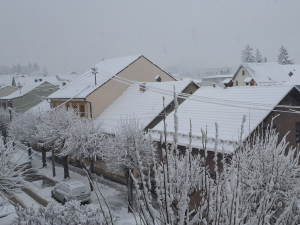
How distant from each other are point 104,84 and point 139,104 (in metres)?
4.45

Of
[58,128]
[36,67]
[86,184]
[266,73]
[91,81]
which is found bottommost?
[86,184]

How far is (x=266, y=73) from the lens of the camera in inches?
1852

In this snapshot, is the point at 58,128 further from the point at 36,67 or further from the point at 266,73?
the point at 36,67

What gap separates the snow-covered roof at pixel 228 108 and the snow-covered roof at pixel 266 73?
99.2ft

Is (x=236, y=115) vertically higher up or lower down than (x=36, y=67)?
lower down

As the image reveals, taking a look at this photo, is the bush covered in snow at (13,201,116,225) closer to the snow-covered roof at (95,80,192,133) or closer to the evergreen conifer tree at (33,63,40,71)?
the snow-covered roof at (95,80,192,133)

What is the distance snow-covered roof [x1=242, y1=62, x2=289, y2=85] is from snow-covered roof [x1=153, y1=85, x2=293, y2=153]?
30.2 metres

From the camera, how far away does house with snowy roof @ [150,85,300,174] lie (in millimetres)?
13602

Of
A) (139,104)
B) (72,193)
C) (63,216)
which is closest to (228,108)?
(139,104)

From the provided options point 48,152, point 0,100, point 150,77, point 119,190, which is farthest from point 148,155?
point 0,100

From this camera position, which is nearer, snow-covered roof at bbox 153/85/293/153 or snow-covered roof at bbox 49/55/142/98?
snow-covered roof at bbox 153/85/293/153

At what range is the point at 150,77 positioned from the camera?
2819cm

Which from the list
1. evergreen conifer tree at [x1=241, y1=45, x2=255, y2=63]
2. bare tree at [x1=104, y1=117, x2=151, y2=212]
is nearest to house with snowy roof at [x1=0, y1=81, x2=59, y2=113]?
bare tree at [x1=104, y1=117, x2=151, y2=212]

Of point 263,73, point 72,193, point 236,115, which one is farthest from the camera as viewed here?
point 263,73
